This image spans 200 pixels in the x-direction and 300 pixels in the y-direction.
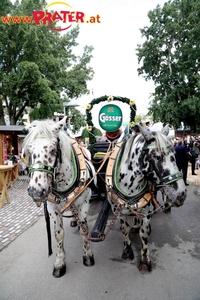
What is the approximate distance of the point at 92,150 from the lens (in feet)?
13.2

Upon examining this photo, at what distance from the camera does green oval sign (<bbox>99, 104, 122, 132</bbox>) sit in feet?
12.1

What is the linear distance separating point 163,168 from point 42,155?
136 centimetres

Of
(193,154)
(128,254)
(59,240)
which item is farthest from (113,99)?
(193,154)

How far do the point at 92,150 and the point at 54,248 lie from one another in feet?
6.19

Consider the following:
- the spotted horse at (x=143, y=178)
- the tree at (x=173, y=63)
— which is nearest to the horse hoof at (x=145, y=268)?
the spotted horse at (x=143, y=178)

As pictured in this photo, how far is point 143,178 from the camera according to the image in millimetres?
2689

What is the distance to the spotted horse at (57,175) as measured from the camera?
2.09m

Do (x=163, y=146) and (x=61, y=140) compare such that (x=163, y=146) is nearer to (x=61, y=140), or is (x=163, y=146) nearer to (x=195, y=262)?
(x=61, y=140)

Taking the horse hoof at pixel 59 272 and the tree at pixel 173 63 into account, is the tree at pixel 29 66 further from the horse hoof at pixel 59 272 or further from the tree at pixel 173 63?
the horse hoof at pixel 59 272

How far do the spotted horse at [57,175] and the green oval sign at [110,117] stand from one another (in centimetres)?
90

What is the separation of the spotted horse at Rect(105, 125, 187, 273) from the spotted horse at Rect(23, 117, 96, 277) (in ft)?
1.46

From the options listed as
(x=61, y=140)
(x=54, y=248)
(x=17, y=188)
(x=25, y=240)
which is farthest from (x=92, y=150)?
(x=17, y=188)

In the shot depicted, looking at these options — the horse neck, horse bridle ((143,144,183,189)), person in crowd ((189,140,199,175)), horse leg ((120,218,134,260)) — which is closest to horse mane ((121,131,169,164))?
horse bridle ((143,144,183,189))

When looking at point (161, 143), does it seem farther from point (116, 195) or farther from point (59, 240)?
point (59, 240)
